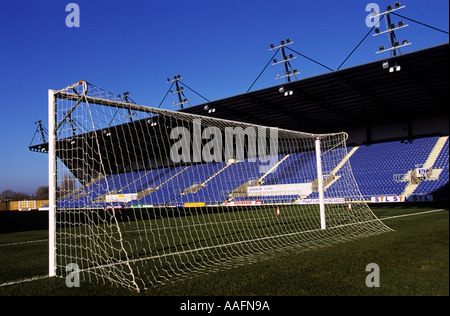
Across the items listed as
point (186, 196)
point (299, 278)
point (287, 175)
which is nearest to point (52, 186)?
point (299, 278)

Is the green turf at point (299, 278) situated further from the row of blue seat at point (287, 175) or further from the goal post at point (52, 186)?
the row of blue seat at point (287, 175)

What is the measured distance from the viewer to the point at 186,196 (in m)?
23.9

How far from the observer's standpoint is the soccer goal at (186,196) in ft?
17.2

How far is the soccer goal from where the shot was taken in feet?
17.2

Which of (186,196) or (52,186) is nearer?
(52,186)

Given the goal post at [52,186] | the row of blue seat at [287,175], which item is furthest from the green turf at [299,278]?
the row of blue seat at [287,175]

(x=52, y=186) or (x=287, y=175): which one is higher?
(x=287, y=175)

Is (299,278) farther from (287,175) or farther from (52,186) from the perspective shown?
(287,175)

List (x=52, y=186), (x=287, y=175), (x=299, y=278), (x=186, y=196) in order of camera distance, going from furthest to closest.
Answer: (x=186, y=196), (x=287, y=175), (x=52, y=186), (x=299, y=278)

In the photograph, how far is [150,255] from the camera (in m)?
6.34

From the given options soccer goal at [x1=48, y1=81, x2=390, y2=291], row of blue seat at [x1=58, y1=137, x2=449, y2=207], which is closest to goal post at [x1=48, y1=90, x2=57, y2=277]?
soccer goal at [x1=48, y1=81, x2=390, y2=291]

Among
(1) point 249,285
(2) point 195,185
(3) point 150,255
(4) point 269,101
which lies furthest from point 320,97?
(1) point 249,285

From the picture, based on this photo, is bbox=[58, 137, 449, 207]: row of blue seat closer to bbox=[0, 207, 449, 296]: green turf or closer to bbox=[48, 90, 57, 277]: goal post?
bbox=[48, 90, 57, 277]: goal post
